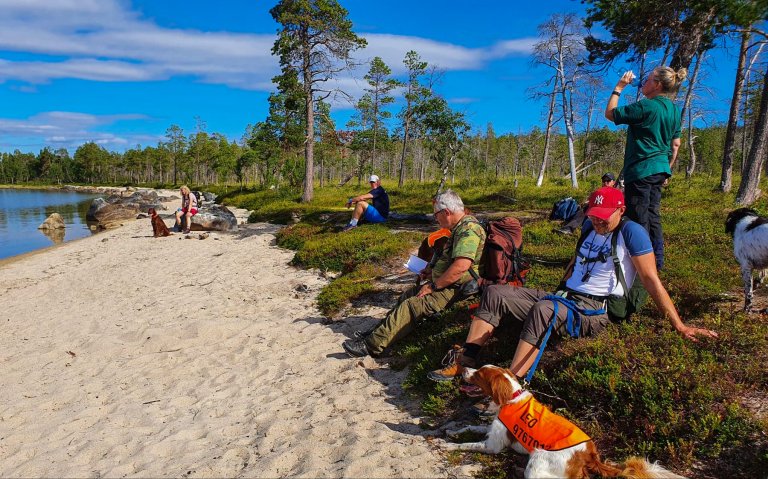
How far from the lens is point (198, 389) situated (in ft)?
16.4

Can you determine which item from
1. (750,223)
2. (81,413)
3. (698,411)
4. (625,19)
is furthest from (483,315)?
(625,19)

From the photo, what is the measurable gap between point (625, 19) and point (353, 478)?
11.7 m

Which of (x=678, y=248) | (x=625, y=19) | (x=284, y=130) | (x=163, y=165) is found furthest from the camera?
(x=163, y=165)

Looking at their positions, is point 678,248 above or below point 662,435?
above

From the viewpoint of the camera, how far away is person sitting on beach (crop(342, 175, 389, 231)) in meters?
12.3

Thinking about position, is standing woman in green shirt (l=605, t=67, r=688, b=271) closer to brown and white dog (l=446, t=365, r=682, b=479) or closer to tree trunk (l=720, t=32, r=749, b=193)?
brown and white dog (l=446, t=365, r=682, b=479)

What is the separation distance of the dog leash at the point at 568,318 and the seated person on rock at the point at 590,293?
0.07ft

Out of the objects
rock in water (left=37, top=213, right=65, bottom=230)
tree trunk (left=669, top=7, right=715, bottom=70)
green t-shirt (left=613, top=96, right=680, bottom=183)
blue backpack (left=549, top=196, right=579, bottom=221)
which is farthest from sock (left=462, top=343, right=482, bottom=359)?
rock in water (left=37, top=213, right=65, bottom=230)

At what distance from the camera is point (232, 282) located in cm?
950

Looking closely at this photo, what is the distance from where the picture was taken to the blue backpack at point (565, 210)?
1029cm

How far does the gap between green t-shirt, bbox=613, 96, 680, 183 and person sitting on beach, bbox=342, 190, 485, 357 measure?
1.93m

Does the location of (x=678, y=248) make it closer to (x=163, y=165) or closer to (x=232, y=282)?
(x=232, y=282)

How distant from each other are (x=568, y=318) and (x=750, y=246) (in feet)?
9.14

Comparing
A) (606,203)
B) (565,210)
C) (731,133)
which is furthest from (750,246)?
(731,133)
